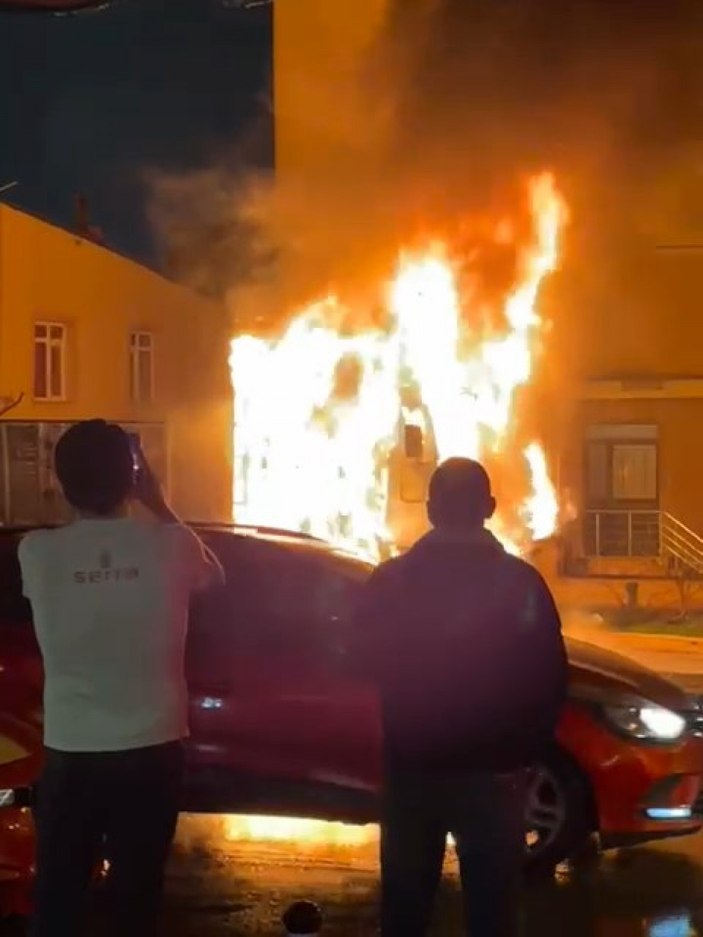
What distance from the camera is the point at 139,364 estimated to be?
2506cm

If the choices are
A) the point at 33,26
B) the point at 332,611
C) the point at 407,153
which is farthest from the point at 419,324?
the point at 332,611

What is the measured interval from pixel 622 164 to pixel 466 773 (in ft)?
59.0

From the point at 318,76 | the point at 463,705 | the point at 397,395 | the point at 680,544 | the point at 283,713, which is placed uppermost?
the point at 318,76

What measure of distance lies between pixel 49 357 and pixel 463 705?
19.7 meters

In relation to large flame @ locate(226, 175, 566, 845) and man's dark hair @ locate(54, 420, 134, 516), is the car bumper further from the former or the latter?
large flame @ locate(226, 175, 566, 845)

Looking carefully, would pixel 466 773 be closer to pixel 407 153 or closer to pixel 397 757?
pixel 397 757

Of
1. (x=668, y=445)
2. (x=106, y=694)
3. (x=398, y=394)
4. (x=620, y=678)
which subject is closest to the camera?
(x=106, y=694)

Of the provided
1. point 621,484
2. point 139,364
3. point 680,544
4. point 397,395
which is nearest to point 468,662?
point 397,395

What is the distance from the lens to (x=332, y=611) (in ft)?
23.5

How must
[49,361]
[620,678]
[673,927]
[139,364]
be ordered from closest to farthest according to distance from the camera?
1. [673,927]
2. [620,678]
3. [49,361]
4. [139,364]

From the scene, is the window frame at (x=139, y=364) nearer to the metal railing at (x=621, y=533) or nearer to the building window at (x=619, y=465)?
the building window at (x=619, y=465)

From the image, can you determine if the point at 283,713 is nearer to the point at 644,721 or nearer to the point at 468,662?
the point at 644,721

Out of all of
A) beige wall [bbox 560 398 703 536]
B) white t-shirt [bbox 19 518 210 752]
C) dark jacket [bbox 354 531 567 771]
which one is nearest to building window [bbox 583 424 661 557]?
beige wall [bbox 560 398 703 536]

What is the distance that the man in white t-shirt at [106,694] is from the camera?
374cm
